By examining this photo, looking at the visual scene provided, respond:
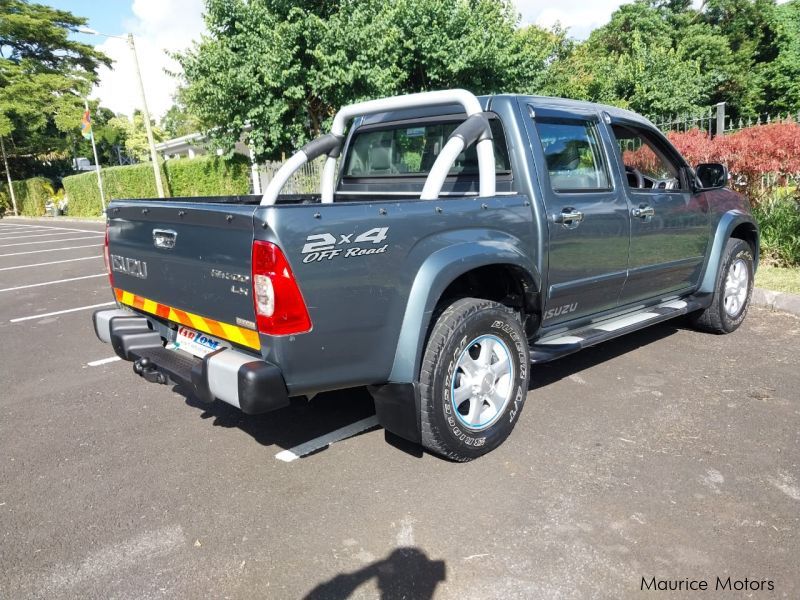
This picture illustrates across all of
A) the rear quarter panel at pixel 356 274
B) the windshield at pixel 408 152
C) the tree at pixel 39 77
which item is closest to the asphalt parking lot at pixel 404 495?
the rear quarter panel at pixel 356 274

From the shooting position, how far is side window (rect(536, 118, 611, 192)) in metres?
3.72

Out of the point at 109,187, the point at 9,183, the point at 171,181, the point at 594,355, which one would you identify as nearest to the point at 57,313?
the point at 594,355

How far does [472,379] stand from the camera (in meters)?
3.22

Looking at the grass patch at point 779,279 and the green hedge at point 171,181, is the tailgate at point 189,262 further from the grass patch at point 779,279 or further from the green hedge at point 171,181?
the green hedge at point 171,181

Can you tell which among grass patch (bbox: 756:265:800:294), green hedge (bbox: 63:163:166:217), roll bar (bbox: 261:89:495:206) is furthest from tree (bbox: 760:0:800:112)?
roll bar (bbox: 261:89:495:206)

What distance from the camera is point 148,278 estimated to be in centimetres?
335

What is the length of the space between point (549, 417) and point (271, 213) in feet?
7.40

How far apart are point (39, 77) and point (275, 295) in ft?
121

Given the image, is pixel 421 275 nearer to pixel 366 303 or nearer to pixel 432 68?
pixel 366 303

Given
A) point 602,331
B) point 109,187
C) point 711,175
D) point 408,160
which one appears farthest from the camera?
point 109,187

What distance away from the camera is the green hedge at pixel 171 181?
65.5ft

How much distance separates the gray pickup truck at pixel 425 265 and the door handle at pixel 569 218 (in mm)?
17

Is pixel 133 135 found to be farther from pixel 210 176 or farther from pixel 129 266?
pixel 129 266
